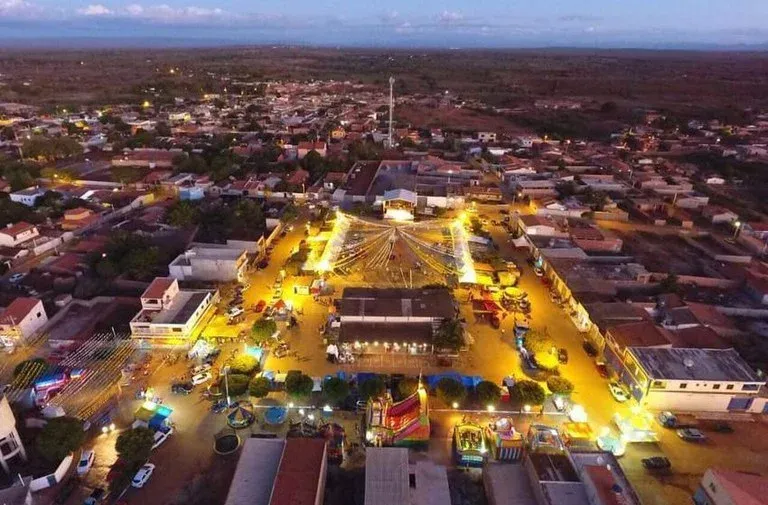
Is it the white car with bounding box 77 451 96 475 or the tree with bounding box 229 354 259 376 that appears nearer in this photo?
the white car with bounding box 77 451 96 475

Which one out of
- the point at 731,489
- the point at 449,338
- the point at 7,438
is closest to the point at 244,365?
the point at 7,438

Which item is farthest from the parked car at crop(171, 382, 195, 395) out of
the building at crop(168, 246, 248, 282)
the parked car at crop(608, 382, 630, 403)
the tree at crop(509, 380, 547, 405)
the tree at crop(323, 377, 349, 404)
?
the parked car at crop(608, 382, 630, 403)

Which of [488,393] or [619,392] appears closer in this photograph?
[488,393]

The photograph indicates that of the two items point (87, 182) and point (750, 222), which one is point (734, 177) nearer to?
point (750, 222)

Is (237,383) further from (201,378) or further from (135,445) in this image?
(135,445)

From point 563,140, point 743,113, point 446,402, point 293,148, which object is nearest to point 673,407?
point 446,402

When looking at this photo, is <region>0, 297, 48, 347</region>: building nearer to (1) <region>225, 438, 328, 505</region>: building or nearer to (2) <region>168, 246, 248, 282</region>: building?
(2) <region>168, 246, 248, 282</region>: building

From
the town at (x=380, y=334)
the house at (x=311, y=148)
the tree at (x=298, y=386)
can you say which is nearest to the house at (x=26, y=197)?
the town at (x=380, y=334)
